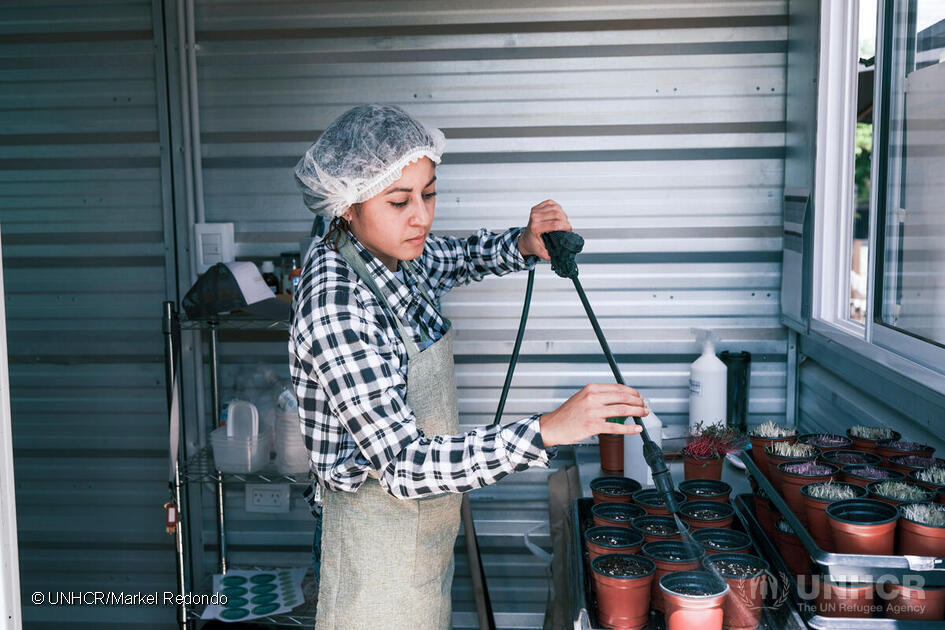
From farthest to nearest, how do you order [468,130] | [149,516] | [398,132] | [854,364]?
[149,516] < [468,130] < [854,364] < [398,132]

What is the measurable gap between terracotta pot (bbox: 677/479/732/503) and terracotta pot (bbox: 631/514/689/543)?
12cm

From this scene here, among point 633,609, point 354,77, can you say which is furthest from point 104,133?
point 633,609

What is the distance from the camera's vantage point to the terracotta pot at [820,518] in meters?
1.59

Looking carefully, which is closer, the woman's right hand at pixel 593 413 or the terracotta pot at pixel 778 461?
the woman's right hand at pixel 593 413

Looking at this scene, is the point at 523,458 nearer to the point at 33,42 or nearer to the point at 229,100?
the point at 229,100

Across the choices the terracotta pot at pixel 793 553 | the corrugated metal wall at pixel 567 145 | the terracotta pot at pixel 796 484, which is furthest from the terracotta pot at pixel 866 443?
the corrugated metal wall at pixel 567 145

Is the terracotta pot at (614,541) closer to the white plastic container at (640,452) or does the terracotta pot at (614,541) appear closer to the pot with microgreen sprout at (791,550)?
the pot with microgreen sprout at (791,550)

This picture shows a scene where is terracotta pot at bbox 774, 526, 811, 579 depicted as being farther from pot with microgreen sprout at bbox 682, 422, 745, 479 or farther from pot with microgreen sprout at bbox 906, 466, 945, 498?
pot with microgreen sprout at bbox 682, 422, 745, 479

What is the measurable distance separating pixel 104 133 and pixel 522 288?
167 centimetres

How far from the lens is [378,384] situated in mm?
1701

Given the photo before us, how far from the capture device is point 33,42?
3.23 metres

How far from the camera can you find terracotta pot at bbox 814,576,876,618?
4.85 ft

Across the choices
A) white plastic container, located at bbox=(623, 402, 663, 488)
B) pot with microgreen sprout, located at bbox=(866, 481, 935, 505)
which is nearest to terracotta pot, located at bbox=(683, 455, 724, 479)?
white plastic container, located at bbox=(623, 402, 663, 488)

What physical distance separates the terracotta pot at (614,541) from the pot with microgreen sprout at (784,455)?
33 centimetres
